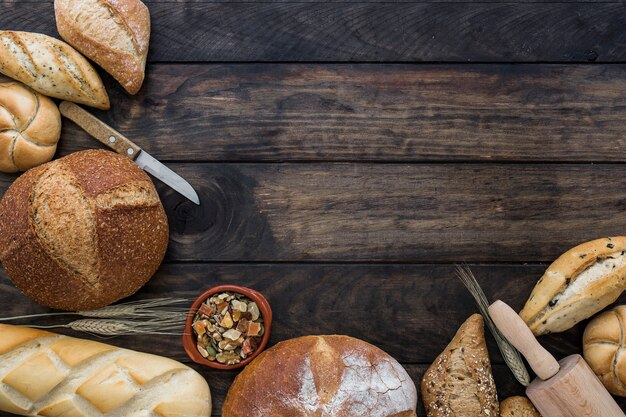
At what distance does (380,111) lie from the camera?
2.07 metres

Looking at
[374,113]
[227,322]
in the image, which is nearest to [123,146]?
[227,322]

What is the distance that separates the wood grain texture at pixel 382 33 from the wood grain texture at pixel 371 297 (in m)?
0.72

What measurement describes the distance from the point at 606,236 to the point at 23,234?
1.85m

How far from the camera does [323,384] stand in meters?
1.78

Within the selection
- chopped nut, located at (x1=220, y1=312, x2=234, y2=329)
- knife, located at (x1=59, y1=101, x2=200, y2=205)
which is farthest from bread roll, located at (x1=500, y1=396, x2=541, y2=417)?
knife, located at (x1=59, y1=101, x2=200, y2=205)

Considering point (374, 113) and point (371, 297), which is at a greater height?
point (374, 113)

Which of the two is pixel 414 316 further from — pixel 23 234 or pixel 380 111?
pixel 23 234

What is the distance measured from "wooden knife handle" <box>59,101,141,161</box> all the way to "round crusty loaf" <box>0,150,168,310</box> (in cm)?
10

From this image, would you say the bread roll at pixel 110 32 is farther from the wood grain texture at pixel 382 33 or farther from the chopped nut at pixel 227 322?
the chopped nut at pixel 227 322

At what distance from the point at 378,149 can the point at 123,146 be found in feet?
2.78

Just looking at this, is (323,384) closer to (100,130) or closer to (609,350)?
(609,350)

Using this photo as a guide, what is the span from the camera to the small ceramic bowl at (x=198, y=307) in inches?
74.6

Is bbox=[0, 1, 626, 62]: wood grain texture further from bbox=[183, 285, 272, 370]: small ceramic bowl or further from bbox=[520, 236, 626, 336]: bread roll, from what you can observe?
bbox=[183, 285, 272, 370]: small ceramic bowl

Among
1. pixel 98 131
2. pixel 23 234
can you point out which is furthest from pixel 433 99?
pixel 23 234
